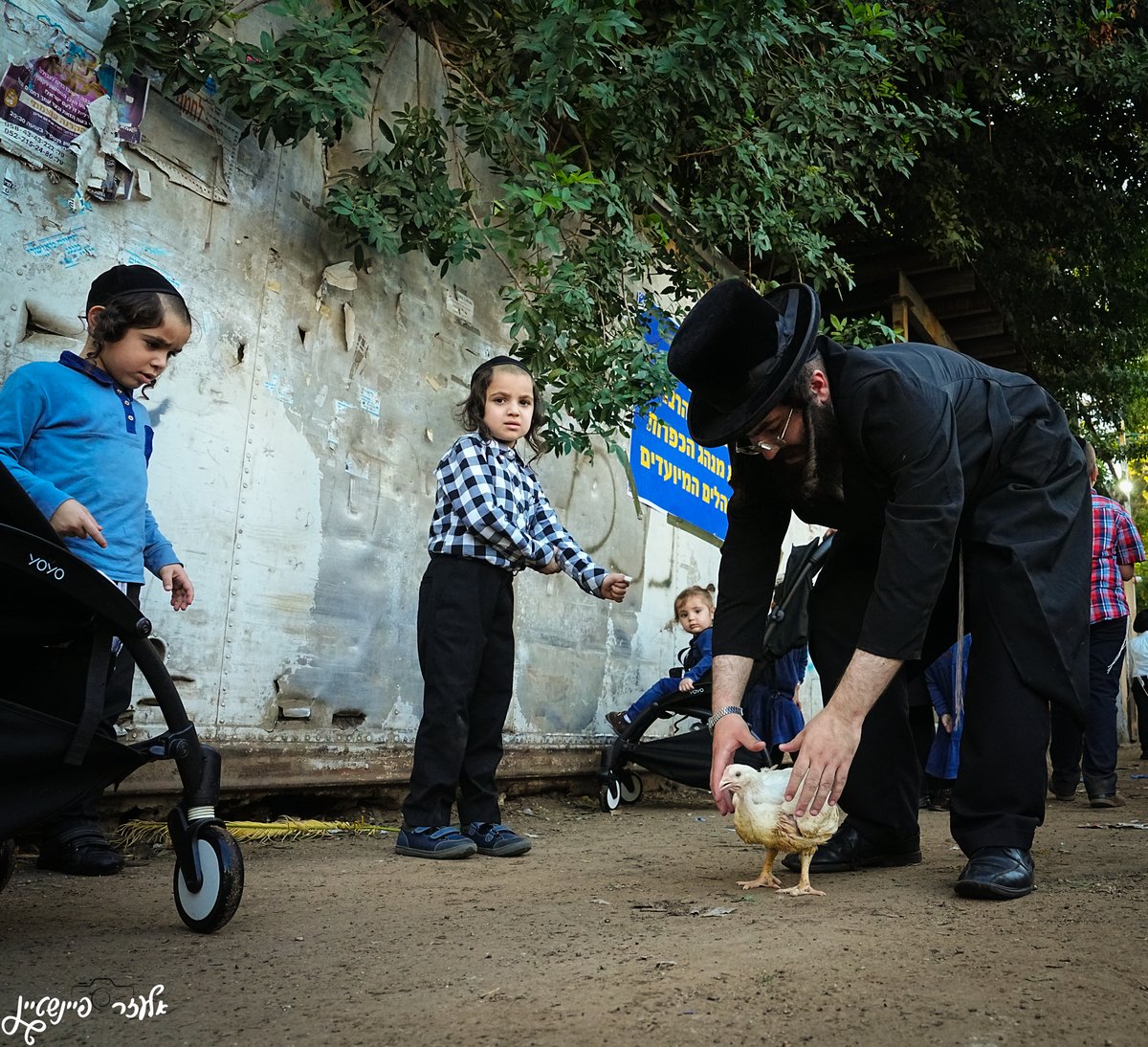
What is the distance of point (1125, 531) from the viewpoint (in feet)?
20.2

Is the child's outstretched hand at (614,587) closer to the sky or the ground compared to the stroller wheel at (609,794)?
closer to the sky

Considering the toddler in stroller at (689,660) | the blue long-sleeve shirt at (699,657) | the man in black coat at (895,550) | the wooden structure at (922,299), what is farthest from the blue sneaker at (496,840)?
the wooden structure at (922,299)


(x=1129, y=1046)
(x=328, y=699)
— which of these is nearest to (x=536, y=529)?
(x=328, y=699)

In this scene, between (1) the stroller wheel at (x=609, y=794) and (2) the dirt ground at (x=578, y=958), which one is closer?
(2) the dirt ground at (x=578, y=958)

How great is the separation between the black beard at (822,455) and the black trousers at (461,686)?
1.35 m

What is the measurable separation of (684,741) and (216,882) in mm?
3656

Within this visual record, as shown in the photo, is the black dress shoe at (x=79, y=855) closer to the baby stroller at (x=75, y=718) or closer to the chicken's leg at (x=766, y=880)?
the baby stroller at (x=75, y=718)

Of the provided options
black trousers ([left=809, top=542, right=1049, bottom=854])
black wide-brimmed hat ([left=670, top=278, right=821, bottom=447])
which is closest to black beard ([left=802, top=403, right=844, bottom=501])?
black wide-brimmed hat ([left=670, top=278, right=821, bottom=447])

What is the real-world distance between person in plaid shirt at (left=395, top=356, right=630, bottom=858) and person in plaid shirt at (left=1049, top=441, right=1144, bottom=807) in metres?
3.54

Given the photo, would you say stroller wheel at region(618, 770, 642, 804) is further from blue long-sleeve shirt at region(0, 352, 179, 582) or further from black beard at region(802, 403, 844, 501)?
black beard at region(802, 403, 844, 501)

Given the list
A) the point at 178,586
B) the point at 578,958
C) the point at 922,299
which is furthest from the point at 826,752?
the point at 922,299

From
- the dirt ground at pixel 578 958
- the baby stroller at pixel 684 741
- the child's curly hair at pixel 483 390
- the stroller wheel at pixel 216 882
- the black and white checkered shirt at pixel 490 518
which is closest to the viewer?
the dirt ground at pixel 578 958

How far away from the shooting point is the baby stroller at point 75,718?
1.98 metres

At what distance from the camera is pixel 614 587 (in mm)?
3527
